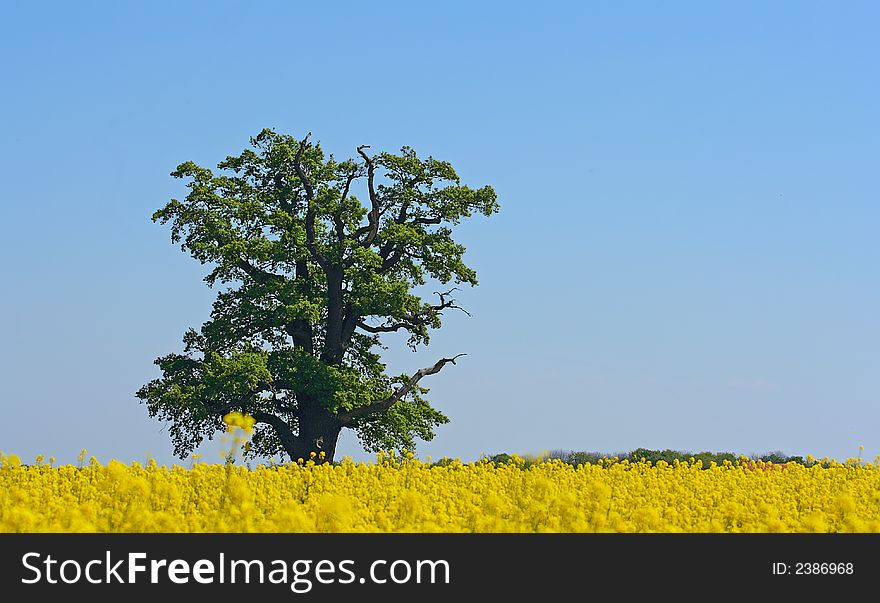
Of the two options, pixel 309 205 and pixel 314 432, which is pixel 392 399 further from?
pixel 309 205

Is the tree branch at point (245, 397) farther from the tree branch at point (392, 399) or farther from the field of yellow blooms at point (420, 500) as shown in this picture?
the field of yellow blooms at point (420, 500)

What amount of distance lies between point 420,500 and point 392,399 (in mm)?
16135

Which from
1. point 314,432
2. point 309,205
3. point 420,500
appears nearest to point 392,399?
point 314,432

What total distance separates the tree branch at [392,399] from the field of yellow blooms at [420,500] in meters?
10.1

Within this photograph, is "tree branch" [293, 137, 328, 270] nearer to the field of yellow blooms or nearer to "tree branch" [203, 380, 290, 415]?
"tree branch" [203, 380, 290, 415]

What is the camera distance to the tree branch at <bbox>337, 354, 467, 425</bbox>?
1056 inches

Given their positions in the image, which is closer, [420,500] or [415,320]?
[420,500]

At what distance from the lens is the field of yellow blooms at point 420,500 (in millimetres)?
9906

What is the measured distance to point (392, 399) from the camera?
89.1 feet

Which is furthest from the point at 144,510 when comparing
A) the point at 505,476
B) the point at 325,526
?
the point at 505,476

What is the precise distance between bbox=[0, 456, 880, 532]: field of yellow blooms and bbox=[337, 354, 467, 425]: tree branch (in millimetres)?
10129

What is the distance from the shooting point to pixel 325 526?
9391 mm
